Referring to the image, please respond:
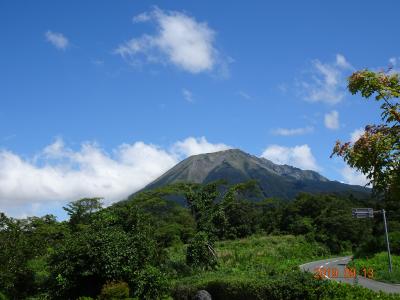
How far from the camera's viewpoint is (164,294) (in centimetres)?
2370

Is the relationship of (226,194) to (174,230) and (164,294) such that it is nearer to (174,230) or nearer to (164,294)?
(164,294)

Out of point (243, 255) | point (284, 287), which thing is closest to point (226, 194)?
point (243, 255)

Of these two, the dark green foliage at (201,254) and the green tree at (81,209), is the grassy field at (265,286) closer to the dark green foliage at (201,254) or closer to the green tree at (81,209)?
the dark green foliage at (201,254)

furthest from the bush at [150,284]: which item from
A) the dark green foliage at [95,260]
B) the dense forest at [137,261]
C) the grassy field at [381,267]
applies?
the grassy field at [381,267]

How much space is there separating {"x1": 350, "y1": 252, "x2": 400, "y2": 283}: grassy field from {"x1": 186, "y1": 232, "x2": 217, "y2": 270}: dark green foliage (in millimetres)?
11421

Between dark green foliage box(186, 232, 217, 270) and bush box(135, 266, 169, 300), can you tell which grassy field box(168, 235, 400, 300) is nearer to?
dark green foliage box(186, 232, 217, 270)

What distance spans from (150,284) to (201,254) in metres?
10.9

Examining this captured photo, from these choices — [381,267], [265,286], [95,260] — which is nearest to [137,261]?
[95,260]

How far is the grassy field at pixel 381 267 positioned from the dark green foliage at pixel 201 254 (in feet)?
37.5

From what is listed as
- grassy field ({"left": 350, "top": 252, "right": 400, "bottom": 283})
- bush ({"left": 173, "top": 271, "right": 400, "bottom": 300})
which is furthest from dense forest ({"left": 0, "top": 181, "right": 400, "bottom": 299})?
grassy field ({"left": 350, "top": 252, "right": 400, "bottom": 283})

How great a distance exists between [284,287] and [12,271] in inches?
651

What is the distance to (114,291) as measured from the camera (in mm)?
21250

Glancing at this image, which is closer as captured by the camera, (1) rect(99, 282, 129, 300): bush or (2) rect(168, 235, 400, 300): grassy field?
(2) rect(168, 235, 400, 300): grassy field

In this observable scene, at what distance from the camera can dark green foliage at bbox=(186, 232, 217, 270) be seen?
33531 mm
